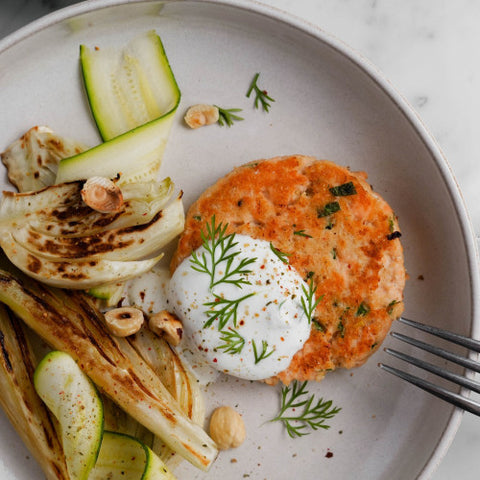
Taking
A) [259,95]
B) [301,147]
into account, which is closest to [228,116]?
[259,95]

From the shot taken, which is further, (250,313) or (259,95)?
(259,95)

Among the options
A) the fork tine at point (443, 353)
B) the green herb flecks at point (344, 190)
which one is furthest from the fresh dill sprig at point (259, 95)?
the fork tine at point (443, 353)

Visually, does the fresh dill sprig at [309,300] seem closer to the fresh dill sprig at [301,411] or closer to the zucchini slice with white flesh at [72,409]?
the fresh dill sprig at [301,411]

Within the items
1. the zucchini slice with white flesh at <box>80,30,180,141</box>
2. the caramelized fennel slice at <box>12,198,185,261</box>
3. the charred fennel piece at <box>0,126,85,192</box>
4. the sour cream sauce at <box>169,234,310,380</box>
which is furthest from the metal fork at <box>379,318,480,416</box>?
the charred fennel piece at <box>0,126,85,192</box>

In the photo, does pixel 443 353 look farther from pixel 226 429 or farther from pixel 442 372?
pixel 226 429

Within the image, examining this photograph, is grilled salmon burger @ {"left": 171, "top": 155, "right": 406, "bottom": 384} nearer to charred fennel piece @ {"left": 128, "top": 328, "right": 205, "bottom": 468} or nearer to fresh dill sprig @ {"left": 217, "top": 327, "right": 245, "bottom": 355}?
fresh dill sprig @ {"left": 217, "top": 327, "right": 245, "bottom": 355}
